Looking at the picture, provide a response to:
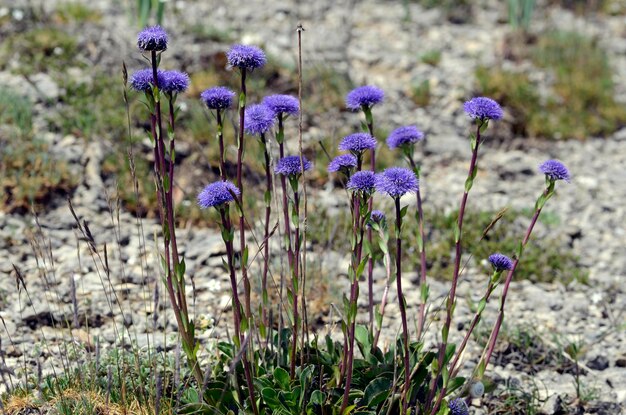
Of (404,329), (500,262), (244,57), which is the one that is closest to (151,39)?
(244,57)

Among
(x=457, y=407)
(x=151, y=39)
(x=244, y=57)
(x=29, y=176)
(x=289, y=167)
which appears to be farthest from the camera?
(x=29, y=176)

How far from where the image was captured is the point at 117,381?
2.93 meters

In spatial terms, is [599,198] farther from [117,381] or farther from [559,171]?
[117,381]

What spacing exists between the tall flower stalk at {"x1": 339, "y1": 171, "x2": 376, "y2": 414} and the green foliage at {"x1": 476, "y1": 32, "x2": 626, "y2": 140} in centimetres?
421

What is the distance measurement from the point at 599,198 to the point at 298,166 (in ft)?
12.2

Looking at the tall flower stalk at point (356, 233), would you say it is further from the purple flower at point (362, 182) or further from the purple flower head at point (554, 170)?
the purple flower head at point (554, 170)

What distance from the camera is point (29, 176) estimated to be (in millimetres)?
4730

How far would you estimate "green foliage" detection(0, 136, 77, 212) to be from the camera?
452cm

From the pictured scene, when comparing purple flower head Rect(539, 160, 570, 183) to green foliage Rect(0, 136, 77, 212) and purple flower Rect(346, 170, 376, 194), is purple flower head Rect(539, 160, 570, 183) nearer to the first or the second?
purple flower Rect(346, 170, 376, 194)

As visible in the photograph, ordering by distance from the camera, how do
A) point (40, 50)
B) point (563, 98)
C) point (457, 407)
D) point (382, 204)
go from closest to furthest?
point (457, 407) < point (382, 204) < point (40, 50) < point (563, 98)

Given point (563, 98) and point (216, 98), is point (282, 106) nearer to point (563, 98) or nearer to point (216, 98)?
point (216, 98)

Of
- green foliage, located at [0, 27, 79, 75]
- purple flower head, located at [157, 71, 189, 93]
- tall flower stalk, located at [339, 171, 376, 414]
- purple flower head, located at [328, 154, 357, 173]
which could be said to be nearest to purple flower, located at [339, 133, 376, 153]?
purple flower head, located at [328, 154, 357, 173]

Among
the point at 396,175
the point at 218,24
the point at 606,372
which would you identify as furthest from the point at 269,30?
the point at 396,175

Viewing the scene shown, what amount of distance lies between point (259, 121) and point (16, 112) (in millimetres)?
3098
